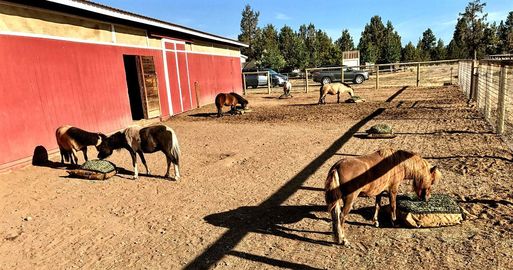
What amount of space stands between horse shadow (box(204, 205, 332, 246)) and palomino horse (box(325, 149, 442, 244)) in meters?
0.56

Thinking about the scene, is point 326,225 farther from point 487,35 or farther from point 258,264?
point 487,35

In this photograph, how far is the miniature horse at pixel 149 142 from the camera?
641cm

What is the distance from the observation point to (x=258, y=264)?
3.65 meters

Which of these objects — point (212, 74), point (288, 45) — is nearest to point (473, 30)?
point (288, 45)

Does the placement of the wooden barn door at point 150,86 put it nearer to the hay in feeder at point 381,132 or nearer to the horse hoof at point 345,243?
the hay in feeder at point 381,132

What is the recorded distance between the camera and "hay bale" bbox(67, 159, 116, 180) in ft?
22.1

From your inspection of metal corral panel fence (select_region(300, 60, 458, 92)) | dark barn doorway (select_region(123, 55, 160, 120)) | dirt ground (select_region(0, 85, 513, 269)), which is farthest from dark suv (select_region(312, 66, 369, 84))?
dirt ground (select_region(0, 85, 513, 269))

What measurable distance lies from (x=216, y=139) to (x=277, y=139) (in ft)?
5.94

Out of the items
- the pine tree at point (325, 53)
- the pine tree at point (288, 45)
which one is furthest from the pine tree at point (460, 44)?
the pine tree at point (288, 45)

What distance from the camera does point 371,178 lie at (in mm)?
3887

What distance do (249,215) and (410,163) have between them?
214 cm

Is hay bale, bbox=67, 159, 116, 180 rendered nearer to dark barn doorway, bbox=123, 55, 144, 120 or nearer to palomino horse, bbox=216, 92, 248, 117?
dark barn doorway, bbox=123, 55, 144, 120

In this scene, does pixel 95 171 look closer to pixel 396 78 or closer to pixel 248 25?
pixel 396 78

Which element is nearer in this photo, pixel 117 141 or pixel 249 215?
pixel 249 215
